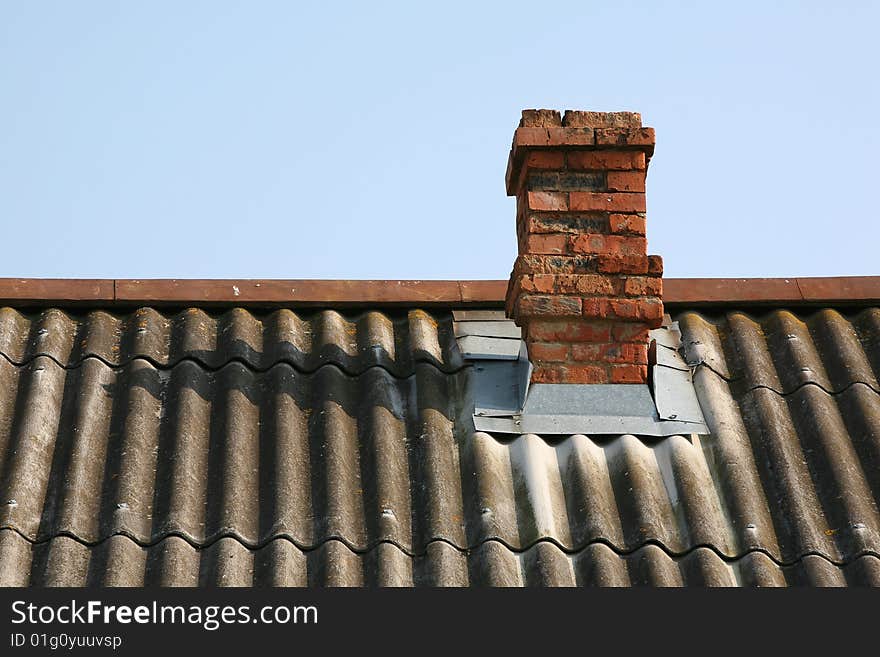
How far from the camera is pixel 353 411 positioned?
19.2 ft

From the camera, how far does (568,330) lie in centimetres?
593

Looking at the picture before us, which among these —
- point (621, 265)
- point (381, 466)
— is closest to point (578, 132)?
point (621, 265)

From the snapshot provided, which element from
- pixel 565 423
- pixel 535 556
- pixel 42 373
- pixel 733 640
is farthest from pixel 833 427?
pixel 42 373

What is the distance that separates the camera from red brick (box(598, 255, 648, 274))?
5.97m

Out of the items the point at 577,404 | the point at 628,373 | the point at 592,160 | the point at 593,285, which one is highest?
the point at 592,160

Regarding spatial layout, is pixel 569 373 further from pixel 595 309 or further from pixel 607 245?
pixel 607 245

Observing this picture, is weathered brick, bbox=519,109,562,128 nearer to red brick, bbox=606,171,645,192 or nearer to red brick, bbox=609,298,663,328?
red brick, bbox=606,171,645,192

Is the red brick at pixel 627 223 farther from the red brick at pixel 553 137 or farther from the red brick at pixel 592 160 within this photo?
the red brick at pixel 553 137

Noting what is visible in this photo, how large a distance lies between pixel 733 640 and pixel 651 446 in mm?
1671

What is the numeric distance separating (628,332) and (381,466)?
123cm

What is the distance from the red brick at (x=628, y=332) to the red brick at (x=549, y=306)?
18 centimetres

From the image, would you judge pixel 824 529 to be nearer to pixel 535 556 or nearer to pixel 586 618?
pixel 535 556

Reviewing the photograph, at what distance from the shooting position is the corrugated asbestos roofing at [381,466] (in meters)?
4.96

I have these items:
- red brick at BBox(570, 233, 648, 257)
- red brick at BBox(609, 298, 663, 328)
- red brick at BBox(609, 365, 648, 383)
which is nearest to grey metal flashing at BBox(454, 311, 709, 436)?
red brick at BBox(609, 365, 648, 383)
